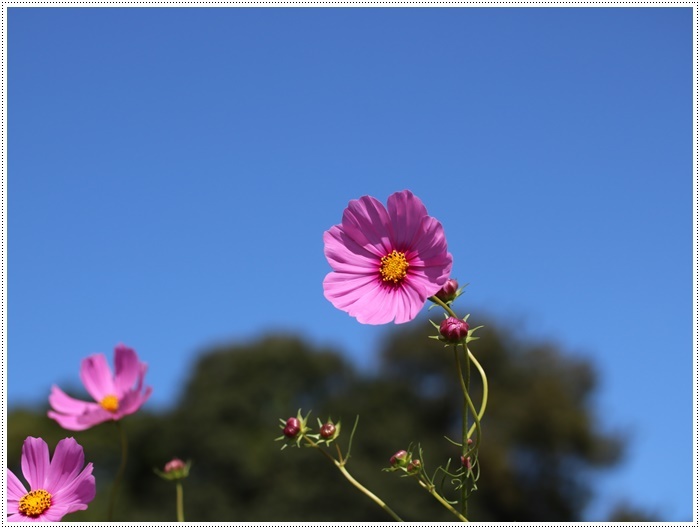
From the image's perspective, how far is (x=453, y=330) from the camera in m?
1.06

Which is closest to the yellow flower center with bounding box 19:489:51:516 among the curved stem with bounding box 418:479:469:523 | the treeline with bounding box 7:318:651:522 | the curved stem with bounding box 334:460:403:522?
the curved stem with bounding box 334:460:403:522

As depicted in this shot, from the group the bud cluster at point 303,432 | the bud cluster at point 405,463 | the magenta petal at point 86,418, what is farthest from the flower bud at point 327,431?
the magenta petal at point 86,418

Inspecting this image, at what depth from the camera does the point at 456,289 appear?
3.61ft

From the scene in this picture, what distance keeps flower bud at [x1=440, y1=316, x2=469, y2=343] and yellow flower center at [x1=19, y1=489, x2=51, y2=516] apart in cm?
53

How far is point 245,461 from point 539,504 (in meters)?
7.51

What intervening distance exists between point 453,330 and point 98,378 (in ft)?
2.16

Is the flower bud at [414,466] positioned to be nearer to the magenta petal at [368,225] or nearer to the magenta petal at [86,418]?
the magenta petal at [368,225]

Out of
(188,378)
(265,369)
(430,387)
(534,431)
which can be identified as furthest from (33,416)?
(534,431)

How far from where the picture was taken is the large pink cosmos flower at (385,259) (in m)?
1.13

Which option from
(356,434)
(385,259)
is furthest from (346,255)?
(356,434)

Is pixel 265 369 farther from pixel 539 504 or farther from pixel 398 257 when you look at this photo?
pixel 398 257

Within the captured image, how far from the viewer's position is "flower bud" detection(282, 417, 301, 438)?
1180 mm

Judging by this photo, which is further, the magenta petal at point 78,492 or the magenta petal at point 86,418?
the magenta petal at point 86,418

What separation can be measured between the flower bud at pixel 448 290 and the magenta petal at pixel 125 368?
0.51 m
